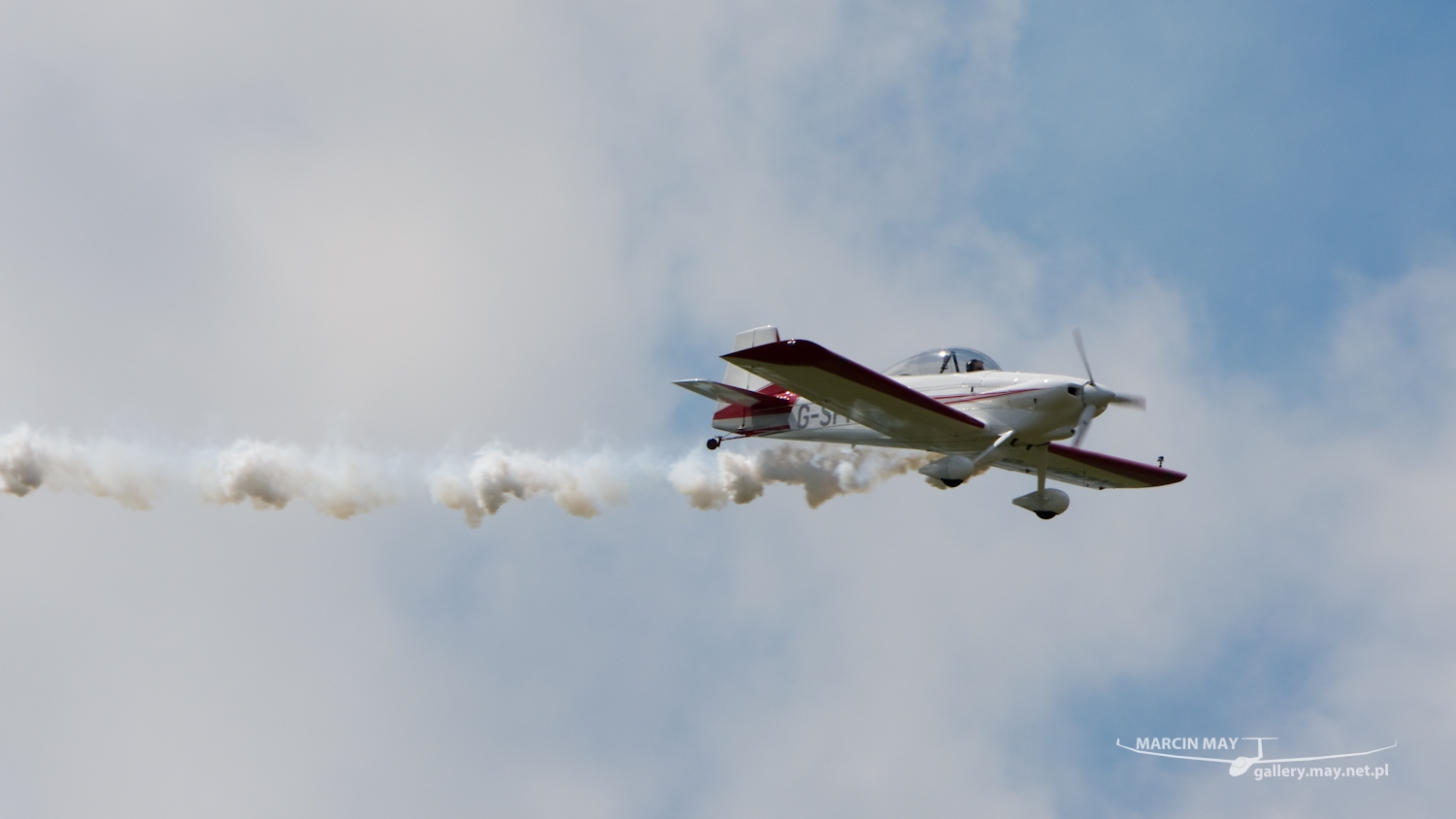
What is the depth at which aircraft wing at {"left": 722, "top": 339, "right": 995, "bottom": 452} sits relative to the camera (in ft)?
76.2

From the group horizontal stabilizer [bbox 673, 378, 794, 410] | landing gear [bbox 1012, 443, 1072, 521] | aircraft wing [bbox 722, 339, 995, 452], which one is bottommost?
landing gear [bbox 1012, 443, 1072, 521]

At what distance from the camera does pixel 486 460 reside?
30.1m

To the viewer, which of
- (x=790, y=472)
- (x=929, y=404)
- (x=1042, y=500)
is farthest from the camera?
(x=790, y=472)

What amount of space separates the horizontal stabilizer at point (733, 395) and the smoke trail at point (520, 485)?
355 centimetres

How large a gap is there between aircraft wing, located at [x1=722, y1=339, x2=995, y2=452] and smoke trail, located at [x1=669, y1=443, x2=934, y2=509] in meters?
1.96

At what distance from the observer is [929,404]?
24.5 m

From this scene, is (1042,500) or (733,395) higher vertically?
(733,395)

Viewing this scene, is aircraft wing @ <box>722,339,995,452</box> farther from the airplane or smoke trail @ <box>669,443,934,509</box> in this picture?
smoke trail @ <box>669,443,934,509</box>

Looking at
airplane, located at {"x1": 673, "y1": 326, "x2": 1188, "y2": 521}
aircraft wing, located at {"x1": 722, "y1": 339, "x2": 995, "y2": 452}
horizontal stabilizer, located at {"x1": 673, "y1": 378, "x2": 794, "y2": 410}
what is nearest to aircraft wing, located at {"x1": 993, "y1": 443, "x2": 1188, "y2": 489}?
airplane, located at {"x1": 673, "y1": 326, "x2": 1188, "y2": 521}

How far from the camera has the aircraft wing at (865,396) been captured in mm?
23219

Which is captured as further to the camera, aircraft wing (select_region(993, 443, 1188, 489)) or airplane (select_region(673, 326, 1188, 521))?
aircraft wing (select_region(993, 443, 1188, 489))

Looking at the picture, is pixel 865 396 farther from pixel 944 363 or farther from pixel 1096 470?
pixel 1096 470

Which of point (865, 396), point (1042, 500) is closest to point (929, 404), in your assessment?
point (865, 396)

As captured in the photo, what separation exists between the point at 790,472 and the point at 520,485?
549 cm
